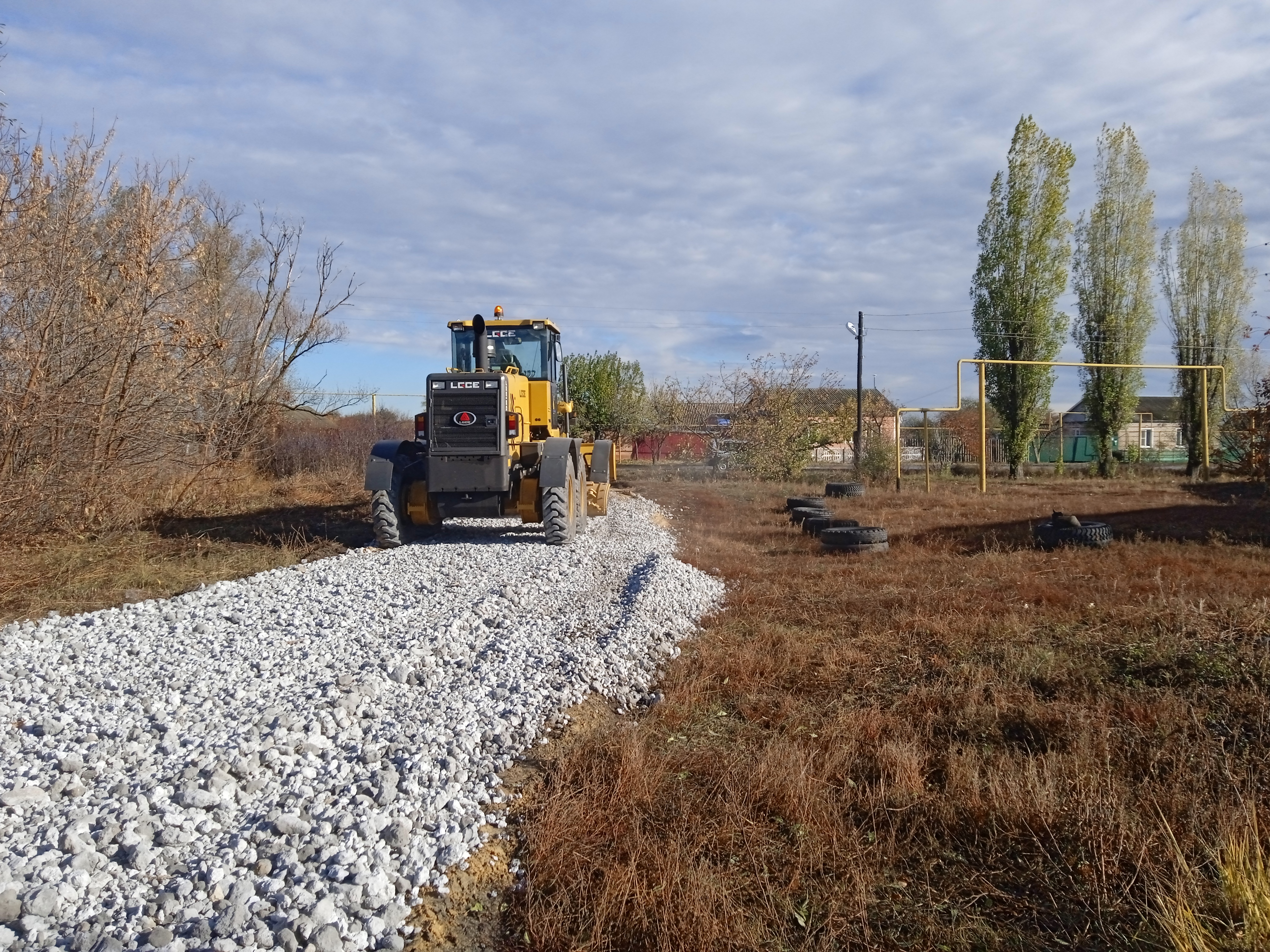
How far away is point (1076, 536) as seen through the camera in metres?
11.3

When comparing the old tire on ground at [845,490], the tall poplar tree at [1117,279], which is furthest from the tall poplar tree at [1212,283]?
the old tire on ground at [845,490]

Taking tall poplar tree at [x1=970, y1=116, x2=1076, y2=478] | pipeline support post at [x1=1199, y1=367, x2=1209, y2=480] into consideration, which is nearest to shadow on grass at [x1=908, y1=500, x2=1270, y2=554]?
pipeline support post at [x1=1199, y1=367, x2=1209, y2=480]

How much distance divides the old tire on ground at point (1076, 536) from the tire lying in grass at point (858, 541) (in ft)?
6.33

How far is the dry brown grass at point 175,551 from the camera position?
828cm

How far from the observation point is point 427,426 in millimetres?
11734

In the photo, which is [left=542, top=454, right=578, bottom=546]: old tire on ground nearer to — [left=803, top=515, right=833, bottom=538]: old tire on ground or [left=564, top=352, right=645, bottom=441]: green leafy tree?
[left=803, top=515, right=833, bottom=538]: old tire on ground

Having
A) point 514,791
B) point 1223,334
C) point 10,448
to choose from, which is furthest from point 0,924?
point 1223,334

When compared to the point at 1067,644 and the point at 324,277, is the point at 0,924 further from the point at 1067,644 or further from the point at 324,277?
the point at 324,277

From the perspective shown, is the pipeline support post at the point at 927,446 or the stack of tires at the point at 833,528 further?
the pipeline support post at the point at 927,446

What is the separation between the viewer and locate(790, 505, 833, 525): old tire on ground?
1543 cm

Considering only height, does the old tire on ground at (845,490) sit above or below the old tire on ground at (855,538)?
above

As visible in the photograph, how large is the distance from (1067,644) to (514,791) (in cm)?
418

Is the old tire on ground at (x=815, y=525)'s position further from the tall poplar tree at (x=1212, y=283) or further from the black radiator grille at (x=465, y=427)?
the tall poplar tree at (x=1212, y=283)

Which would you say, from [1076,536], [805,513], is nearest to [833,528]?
[805,513]
